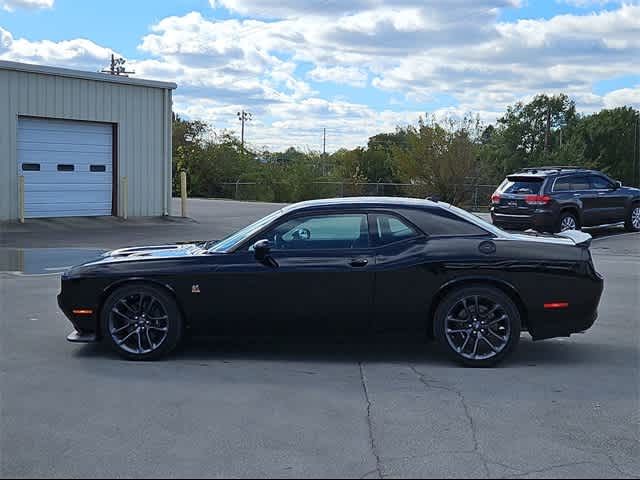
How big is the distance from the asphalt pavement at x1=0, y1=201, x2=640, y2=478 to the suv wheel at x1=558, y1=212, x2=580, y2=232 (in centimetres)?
1108

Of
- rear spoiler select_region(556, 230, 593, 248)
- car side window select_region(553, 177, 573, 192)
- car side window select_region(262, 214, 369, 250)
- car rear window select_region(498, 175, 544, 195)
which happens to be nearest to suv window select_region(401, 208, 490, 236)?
car side window select_region(262, 214, 369, 250)

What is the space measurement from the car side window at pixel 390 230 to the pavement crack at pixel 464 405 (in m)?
1.09

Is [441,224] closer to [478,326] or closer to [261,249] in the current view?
[478,326]

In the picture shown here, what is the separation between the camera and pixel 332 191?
43.1 metres

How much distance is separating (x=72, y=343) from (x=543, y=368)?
4.31 metres

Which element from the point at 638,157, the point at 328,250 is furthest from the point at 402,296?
the point at 638,157

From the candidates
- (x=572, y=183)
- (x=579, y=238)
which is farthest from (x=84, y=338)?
(x=572, y=183)

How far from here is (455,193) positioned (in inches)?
1533

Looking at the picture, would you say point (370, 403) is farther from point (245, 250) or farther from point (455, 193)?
point (455, 193)

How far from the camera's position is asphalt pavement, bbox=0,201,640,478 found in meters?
4.97

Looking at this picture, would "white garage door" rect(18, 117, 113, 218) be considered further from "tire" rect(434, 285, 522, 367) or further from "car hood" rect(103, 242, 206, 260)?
"tire" rect(434, 285, 522, 367)

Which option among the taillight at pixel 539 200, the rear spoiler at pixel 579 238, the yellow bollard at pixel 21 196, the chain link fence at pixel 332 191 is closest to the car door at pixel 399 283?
the rear spoiler at pixel 579 238

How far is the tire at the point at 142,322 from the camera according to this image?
740 centimetres

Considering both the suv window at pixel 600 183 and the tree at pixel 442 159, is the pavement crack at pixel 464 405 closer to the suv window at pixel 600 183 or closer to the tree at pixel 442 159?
the suv window at pixel 600 183
